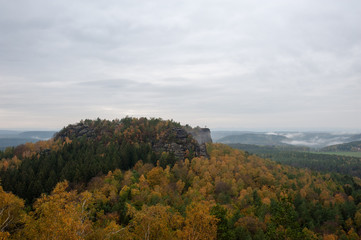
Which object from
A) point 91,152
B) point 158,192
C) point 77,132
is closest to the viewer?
point 158,192

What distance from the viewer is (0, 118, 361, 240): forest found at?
155 ft

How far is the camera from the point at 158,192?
90.2 metres

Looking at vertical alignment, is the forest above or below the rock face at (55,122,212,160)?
below

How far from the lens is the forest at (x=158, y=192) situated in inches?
1858

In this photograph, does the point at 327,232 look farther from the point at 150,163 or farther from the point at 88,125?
the point at 88,125

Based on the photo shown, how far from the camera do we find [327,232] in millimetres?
93500

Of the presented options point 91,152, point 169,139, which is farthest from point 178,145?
point 91,152

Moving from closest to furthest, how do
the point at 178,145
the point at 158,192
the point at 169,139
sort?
the point at 158,192 < the point at 178,145 < the point at 169,139

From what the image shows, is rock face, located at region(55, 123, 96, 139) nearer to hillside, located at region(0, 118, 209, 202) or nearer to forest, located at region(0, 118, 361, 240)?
hillside, located at region(0, 118, 209, 202)

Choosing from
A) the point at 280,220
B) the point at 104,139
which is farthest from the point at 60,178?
the point at 280,220

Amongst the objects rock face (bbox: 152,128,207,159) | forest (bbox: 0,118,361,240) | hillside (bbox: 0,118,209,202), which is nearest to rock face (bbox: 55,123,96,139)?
hillside (bbox: 0,118,209,202)

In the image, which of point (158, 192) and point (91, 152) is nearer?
point (158, 192)

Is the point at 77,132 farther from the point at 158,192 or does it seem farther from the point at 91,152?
the point at 158,192

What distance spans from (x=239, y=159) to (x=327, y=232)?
3293 inches
